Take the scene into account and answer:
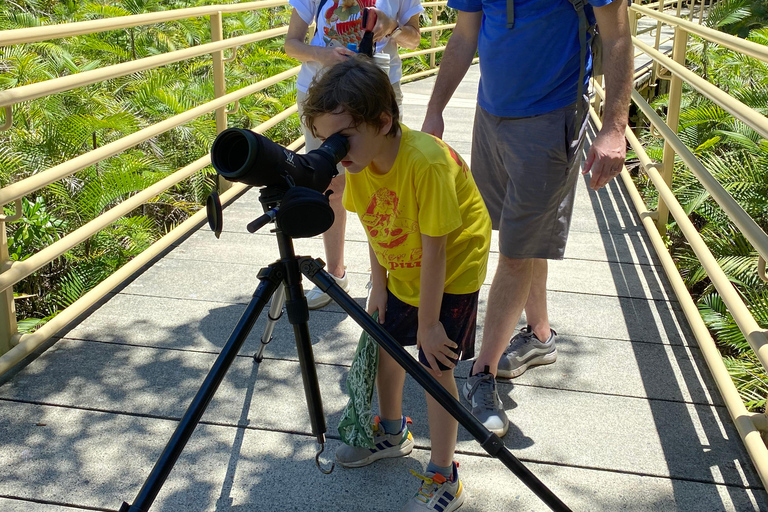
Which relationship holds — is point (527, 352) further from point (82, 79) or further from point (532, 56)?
point (82, 79)

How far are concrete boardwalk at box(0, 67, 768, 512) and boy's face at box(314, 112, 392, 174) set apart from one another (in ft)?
3.25

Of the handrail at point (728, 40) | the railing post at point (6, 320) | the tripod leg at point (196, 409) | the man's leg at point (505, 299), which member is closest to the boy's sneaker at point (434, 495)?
the man's leg at point (505, 299)

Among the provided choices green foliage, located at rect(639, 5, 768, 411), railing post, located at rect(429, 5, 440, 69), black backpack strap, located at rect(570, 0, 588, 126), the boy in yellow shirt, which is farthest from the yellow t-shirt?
railing post, located at rect(429, 5, 440, 69)

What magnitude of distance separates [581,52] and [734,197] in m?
2.79

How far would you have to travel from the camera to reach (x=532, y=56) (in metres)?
2.41

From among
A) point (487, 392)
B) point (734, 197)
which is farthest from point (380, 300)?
point (734, 197)

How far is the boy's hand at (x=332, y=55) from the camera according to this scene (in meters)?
3.02

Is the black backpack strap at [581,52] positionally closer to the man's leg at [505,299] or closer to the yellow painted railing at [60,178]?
the man's leg at [505,299]

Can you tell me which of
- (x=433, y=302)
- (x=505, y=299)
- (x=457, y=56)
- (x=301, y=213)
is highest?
(x=457, y=56)

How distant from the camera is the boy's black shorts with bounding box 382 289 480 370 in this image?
2096 mm

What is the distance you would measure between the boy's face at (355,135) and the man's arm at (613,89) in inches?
30.1

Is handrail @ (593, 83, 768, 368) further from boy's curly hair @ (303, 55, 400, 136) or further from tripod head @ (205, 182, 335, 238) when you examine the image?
tripod head @ (205, 182, 335, 238)

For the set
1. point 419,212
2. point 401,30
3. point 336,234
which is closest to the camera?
point 419,212

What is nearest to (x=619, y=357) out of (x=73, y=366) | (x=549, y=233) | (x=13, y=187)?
(x=549, y=233)
